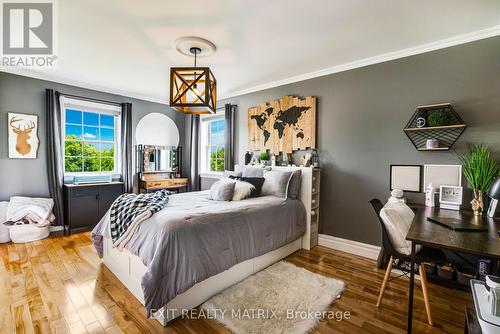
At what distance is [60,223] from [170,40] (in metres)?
3.50

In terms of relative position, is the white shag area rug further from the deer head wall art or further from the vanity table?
the deer head wall art

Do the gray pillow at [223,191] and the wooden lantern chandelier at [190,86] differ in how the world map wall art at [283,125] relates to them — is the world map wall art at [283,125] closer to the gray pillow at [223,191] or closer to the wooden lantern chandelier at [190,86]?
the gray pillow at [223,191]

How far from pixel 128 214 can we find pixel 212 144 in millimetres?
3237

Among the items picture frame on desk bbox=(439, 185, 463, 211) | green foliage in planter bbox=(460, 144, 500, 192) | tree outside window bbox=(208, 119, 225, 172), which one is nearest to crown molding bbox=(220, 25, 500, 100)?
green foliage in planter bbox=(460, 144, 500, 192)

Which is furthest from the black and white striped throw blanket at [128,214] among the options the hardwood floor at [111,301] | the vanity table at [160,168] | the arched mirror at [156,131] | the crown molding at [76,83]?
the crown molding at [76,83]

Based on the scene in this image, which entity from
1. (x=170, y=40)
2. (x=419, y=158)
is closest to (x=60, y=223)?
(x=170, y=40)

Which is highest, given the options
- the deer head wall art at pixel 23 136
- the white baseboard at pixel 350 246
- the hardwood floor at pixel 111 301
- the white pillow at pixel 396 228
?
the deer head wall art at pixel 23 136

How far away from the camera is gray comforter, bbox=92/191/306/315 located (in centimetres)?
169

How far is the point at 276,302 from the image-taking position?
2.01 metres

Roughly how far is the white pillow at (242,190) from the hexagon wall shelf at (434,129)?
6.58ft

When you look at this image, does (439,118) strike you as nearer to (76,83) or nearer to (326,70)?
(326,70)

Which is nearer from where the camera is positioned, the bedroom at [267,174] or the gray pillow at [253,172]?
the bedroom at [267,174]

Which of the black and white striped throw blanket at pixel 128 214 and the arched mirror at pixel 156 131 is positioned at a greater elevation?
the arched mirror at pixel 156 131

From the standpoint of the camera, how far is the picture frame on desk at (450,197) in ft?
7.62
